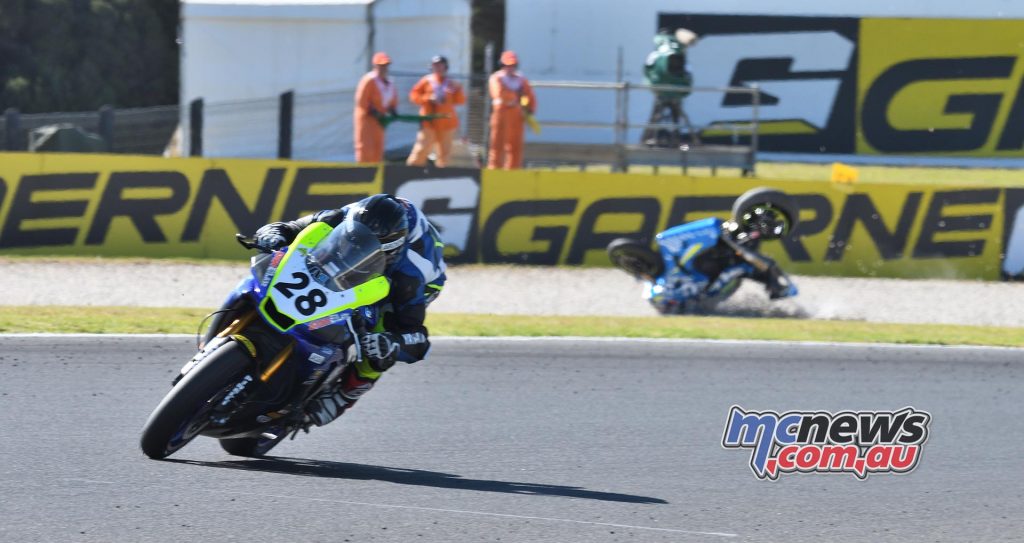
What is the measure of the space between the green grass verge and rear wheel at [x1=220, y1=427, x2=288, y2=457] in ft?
12.4

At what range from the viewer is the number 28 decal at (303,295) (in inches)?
245

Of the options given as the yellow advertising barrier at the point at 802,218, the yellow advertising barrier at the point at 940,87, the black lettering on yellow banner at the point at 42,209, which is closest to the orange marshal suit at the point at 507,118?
the yellow advertising barrier at the point at 802,218

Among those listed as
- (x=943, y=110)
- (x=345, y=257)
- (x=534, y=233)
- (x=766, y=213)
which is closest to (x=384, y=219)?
(x=345, y=257)

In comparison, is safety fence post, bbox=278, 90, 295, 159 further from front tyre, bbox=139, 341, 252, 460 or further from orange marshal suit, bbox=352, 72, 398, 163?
front tyre, bbox=139, 341, 252, 460

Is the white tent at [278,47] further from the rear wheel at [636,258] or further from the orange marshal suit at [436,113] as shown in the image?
the rear wheel at [636,258]

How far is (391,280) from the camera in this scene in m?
6.79

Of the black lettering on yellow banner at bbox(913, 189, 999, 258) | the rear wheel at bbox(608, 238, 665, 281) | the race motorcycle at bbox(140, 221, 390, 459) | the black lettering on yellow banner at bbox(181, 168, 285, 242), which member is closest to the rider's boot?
the race motorcycle at bbox(140, 221, 390, 459)

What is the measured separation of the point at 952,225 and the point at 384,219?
10.4 metres

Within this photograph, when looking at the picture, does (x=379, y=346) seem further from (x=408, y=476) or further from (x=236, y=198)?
(x=236, y=198)

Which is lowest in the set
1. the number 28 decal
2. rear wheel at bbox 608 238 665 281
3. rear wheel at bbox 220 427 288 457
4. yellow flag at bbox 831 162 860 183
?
rear wheel at bbox 608 238 665 281

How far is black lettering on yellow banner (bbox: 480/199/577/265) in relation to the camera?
15.5 metres

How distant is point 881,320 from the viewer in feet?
43.8

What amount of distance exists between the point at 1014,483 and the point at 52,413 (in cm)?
484

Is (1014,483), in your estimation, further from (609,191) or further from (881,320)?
(609,191)
